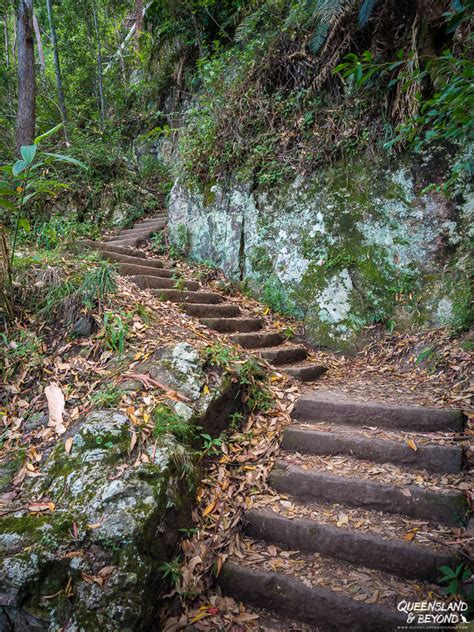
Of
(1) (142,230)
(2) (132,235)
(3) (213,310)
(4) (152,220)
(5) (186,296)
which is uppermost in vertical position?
(4) (152,220)

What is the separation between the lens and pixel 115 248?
19.8ft

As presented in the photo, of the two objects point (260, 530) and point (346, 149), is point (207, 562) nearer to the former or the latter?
point (260, 530)

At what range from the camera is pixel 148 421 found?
278 cm

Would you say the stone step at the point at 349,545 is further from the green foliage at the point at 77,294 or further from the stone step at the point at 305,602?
the green foliage at the point at 77,294

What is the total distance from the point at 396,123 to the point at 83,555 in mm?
5490

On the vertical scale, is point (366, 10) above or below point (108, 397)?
above

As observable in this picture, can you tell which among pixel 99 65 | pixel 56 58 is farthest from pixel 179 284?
pixel 99 65

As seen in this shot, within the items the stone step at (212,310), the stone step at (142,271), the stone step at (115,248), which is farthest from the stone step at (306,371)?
the stone step at (115,248)

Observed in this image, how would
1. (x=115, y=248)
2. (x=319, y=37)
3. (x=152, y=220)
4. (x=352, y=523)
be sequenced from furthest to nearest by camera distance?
(x=152, y=220) < (x=115, y=248) < (x=319, y=37) < (x=352, y=523)

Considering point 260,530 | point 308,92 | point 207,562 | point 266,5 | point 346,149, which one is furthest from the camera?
point 266,5

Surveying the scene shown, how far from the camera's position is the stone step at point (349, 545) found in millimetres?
2352

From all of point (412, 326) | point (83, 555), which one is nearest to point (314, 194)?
point (412, 326)

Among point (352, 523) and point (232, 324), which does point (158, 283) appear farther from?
point (352, 523)

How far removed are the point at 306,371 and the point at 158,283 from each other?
2270mm
